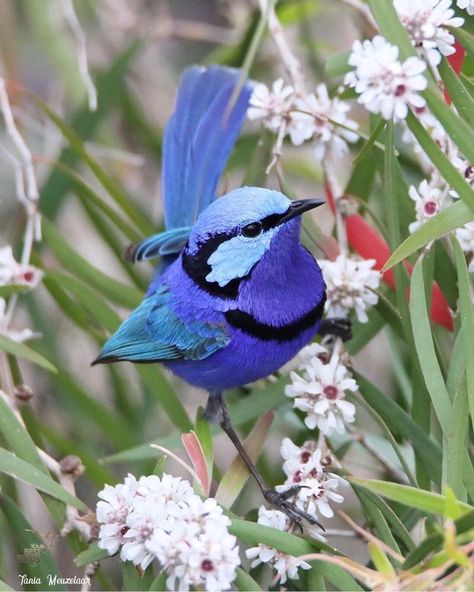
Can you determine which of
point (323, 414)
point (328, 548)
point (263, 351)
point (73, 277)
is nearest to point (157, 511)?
point (328, 548)

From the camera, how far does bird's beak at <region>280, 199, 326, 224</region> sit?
1971 mm

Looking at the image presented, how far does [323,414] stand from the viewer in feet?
5.91

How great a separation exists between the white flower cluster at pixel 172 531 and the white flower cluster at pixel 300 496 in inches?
6.3

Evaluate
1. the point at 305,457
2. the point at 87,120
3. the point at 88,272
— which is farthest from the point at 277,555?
the point at 87,120

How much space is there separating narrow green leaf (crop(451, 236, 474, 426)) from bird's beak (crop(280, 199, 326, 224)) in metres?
0.36

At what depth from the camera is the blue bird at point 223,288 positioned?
2.09 meters

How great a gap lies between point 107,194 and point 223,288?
1.53 meters

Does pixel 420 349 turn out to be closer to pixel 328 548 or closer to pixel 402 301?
pixel 402 301

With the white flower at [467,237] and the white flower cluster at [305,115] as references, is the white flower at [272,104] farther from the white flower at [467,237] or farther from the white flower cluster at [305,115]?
the white flower at [467,237]

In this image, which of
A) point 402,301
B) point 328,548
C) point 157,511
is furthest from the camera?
point 402,301

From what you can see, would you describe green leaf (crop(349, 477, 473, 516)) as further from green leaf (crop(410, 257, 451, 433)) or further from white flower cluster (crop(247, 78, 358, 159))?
white flower cluster (crop(247, 78, 358, 159))

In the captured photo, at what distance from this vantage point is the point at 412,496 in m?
1.40

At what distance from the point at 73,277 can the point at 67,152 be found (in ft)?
2.21

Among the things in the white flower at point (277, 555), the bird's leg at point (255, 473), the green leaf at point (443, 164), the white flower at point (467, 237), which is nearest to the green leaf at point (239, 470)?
the bird's leg at point (255, 473)
